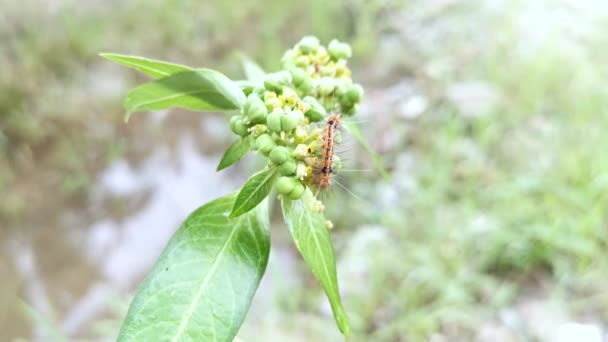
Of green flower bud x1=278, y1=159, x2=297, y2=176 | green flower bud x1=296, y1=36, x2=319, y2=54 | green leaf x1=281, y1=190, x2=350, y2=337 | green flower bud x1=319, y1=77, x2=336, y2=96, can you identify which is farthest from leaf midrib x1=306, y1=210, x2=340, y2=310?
green flower bud x1=296, y1=36, x2=319, y2=54

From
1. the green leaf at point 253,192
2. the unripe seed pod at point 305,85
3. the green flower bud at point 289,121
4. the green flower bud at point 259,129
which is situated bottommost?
the green leaf at point 253,192

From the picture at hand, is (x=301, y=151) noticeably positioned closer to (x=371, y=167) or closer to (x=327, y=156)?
(x=327, y=156)

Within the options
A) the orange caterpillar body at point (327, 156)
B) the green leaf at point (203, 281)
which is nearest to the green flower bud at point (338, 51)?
the orange caterpillar body at point (327, 156)

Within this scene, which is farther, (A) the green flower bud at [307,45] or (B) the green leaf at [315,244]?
(A) the green flower bud at [307,45]

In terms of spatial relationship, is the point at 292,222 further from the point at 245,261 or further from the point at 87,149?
the point at 87,149

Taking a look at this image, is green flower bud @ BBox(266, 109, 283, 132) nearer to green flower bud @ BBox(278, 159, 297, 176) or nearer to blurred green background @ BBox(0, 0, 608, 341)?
green flower bud @ BBox(278, 159, 297, 176)

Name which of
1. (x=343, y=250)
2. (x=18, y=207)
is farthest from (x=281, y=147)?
(x=18, y=207)

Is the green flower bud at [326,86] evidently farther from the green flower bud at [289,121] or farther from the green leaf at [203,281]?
the green leaf at [203,281]
